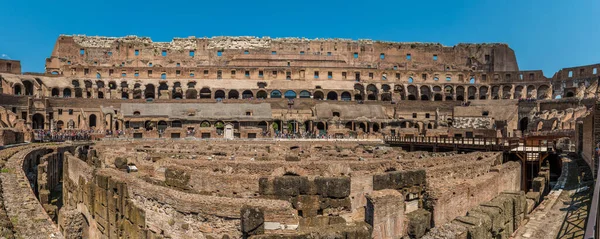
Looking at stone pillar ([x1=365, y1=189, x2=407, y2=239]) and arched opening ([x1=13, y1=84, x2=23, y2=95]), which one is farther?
arched opening ([x1=13, y1=84, x2=23, y2=95])

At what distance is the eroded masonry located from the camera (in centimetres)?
936

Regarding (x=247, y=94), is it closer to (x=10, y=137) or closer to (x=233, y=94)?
(x=233, y=94)

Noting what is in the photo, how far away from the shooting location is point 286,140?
1415 inches

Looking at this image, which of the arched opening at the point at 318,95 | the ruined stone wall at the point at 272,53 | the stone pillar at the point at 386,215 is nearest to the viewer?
the stone pillar at the point at 386,215

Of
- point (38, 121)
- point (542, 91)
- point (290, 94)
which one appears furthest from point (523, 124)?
point (38, 121)

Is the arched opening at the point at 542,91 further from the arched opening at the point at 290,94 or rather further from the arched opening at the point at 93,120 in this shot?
the arched opening at the point at 93,120

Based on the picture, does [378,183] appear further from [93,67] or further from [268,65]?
[93,67]

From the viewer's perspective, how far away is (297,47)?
65125 mm

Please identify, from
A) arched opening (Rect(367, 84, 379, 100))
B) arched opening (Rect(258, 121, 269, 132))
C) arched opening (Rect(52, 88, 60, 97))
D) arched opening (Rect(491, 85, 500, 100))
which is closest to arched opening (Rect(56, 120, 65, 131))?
arched opening (Rect(52, 88, 60, 97))

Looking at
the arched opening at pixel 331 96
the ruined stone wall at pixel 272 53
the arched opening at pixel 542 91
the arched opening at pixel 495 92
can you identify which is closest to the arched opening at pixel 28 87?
the ruined stone wall at pixel 272 53

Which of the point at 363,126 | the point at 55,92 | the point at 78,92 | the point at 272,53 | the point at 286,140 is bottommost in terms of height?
the point at 286,140

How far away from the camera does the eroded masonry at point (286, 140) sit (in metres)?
9.36

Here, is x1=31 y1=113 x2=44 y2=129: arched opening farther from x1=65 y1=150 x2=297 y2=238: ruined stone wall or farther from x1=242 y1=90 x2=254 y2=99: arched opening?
x1=65 y1=150 x2=297 y2=238: ruined stone wall

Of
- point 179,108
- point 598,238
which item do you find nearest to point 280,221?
point 598,238
